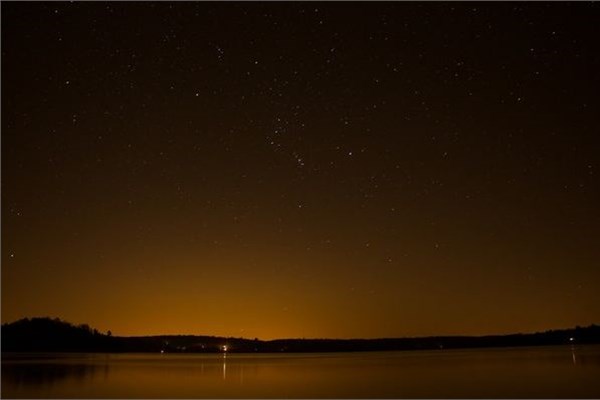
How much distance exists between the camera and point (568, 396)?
19.8 metres

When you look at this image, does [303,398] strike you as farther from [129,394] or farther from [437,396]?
[129,394]

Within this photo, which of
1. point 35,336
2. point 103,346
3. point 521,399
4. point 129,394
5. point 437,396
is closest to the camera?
point 521,399

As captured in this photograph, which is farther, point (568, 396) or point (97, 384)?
point (97, 384)

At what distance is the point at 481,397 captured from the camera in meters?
20.2

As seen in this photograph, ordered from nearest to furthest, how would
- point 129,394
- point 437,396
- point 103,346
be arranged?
point 437,396, point 129,394, point 103,346

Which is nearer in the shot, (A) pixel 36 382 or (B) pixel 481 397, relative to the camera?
(B) pixel 481 397

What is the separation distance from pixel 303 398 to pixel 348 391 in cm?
231

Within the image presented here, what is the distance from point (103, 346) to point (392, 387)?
86.6m

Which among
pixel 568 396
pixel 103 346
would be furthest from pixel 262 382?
pixel 103 346

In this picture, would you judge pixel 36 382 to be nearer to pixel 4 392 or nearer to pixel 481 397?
pixel 4 392

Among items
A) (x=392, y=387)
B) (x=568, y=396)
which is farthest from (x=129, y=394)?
(x=568, y=396)

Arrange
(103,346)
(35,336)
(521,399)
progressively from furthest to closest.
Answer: (103,346) < (35,336) < (521,399)

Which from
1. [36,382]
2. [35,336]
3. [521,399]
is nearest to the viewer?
[521,399]

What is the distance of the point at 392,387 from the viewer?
953 inches
